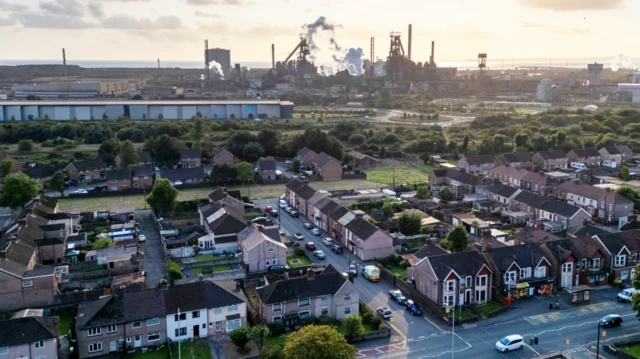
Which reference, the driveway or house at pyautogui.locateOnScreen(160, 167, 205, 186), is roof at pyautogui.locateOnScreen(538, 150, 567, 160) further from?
the driveway

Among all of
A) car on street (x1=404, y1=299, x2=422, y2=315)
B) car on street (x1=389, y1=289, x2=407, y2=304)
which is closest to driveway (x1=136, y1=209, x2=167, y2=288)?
car on street (x1=389, y1=289, x2=407, y2=304)

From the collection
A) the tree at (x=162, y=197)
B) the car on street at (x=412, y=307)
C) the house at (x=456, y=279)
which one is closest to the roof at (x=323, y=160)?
the tree at (x=162, y=197)

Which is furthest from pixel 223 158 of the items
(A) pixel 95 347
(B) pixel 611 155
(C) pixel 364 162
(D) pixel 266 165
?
(B) pixel 611 155

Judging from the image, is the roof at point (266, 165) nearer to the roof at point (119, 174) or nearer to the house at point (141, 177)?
the house at point (141, 177)

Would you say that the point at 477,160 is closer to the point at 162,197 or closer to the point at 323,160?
the point at 323,160

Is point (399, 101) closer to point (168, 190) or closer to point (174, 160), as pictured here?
point (174, 160)
